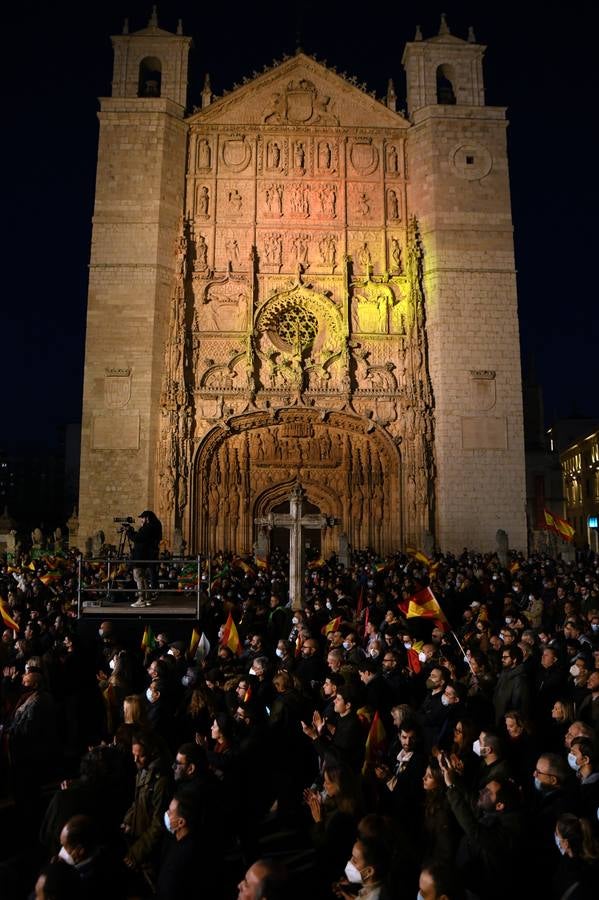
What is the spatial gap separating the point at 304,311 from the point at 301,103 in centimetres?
783

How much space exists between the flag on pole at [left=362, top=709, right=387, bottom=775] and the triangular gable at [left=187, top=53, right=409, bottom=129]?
24.1 meters

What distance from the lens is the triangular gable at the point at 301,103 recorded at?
82.3ft

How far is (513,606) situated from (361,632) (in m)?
2.45

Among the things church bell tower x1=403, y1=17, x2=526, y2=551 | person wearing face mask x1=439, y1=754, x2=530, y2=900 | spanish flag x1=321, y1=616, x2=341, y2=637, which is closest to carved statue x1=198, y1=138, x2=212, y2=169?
church bell tower x1=403, y1=17, x2=526, y2=551

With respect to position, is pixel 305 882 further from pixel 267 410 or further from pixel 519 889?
pixel 267 410

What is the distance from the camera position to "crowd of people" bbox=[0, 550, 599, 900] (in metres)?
3.15

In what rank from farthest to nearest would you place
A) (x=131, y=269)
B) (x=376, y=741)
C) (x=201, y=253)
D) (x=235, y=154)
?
(x=235, y=154) → (x=201, y=253) → (x=131, y=269) → (x=376, y=741)

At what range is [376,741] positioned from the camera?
16.6ft

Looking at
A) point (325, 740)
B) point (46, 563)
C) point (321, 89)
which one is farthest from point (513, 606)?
point (321, 89)

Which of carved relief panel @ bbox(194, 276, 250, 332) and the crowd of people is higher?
carved relief panel @ bbox(194, 276, 250, 332)

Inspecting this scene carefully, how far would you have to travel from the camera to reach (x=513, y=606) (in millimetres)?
10367

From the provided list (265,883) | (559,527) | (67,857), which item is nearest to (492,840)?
(265,883)

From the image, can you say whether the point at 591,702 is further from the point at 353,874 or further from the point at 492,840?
the point at 353,874

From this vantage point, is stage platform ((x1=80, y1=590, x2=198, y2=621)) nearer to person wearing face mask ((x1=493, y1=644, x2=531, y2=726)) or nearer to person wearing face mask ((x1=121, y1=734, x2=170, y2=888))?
person wearing face mask ((x1=493, y1=644, x2=531, y2=726))
